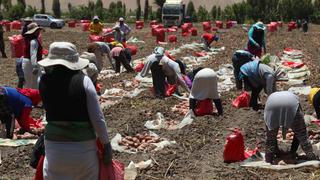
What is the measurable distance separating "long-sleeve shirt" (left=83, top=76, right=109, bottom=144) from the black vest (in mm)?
29

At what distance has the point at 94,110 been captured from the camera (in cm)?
371

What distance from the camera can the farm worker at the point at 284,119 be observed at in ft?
18.9

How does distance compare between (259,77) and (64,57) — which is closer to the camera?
(64,57)

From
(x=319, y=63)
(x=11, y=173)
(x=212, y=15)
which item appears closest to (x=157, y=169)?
(x=11, y=173)

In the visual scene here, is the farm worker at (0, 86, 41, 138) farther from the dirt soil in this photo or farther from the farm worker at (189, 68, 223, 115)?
the farm worker at (189, 68, 223, 115)

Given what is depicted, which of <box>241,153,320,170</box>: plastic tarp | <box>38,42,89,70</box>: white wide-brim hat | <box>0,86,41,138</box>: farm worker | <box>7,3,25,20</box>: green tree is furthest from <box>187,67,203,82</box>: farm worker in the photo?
<box>7,3,25,20</box>: green tree

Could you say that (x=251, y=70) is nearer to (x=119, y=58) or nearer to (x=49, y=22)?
(x=119, y=58)

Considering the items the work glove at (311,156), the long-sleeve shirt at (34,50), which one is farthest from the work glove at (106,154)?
the long-sleeve shirt at (34,50)

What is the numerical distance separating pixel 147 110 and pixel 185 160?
297 centimetres

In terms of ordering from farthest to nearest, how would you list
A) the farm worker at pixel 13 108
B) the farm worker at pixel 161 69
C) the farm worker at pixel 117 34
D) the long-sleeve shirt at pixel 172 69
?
the farm worker at pixel 117 34
the farm worker at pixel 161 69
the long-sleeve shirt at pixel 172 69
the farm worker at pixel 13 108

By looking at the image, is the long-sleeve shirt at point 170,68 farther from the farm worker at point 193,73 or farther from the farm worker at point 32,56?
the farm worker at point 32,56

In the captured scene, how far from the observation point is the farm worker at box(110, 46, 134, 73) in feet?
43.0

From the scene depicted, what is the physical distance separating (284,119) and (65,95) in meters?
2.86

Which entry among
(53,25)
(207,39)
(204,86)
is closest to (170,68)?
(204,86)
